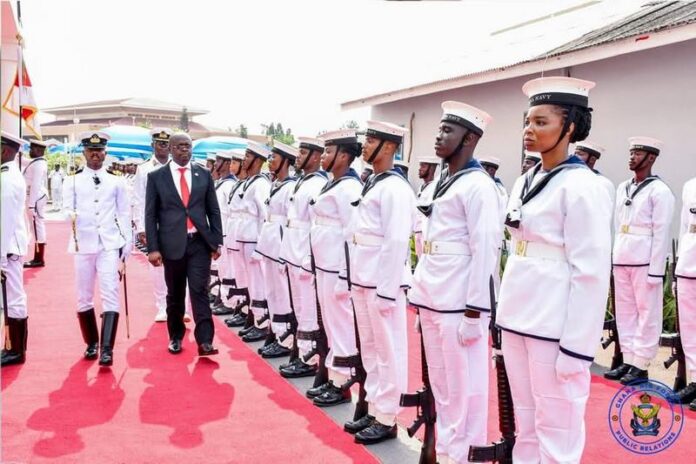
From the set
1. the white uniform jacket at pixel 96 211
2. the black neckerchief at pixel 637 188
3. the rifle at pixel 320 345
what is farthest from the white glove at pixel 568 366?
the white uniform jacket at pixel 96 211

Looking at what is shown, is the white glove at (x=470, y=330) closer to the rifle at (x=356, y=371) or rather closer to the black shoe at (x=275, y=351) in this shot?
the rifle at (x=356, y=371)

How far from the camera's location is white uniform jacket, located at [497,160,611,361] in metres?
2.72

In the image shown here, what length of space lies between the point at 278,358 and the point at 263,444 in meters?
2.20

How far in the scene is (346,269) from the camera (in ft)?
15.5

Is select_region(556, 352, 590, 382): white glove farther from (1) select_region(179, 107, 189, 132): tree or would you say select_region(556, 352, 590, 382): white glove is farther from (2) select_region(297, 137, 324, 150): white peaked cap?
(1) select_region(179, 107, 189, 132): tree

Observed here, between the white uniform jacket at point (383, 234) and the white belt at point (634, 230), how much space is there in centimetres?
256

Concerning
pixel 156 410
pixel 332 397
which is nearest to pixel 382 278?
pixel 332 397

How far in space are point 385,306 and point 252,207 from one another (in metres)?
3.73

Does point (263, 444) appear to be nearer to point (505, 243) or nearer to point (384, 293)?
point (384, 293)

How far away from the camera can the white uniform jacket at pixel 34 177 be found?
1132 centimetres

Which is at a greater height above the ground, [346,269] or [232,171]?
[232,171]

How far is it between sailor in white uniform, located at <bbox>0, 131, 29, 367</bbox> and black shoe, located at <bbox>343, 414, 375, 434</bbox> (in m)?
2.95

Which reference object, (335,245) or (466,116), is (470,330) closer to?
(466,116)

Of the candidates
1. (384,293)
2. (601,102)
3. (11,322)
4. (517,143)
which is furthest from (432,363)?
(517,143)
